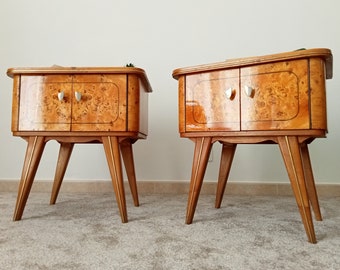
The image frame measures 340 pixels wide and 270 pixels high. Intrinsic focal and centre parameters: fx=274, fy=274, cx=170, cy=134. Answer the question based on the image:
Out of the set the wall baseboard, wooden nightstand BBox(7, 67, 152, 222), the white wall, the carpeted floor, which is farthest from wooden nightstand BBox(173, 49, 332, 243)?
the white wall

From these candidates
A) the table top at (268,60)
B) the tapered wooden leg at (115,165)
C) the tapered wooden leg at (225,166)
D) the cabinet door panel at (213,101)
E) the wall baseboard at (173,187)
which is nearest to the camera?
the table top at (268,60)

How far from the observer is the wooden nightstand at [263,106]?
92 cm

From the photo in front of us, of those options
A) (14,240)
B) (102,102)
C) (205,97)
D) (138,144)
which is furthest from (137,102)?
(138,144)

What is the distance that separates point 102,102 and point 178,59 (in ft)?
3.12

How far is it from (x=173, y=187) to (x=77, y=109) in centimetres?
97

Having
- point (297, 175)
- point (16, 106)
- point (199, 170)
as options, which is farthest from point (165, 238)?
point (16, 106)

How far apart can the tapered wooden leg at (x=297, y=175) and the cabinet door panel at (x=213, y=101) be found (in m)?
0.19

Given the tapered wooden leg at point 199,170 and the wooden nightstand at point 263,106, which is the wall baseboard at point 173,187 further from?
the tapered wooden leg at point 199,170

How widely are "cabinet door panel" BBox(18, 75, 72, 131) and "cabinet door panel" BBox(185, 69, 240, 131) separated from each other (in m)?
0.53

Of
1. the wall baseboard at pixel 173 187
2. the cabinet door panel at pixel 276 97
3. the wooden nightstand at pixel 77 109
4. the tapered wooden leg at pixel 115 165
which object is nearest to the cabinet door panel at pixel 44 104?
the wooden nightstand at pixel 77 109

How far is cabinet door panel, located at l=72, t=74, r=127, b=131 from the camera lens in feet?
3.85

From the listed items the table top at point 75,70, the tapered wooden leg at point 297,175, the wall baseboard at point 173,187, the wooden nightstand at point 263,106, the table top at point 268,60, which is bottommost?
the wall baseboard at point 173,187

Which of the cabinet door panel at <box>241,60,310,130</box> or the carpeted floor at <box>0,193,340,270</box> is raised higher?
the cabinet door panel at <box>241,60,310,130</box>

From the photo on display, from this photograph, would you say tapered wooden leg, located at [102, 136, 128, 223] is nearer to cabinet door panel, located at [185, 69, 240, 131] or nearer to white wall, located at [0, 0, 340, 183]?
cabinet door panel, located at [185, 69, 240, 131]
